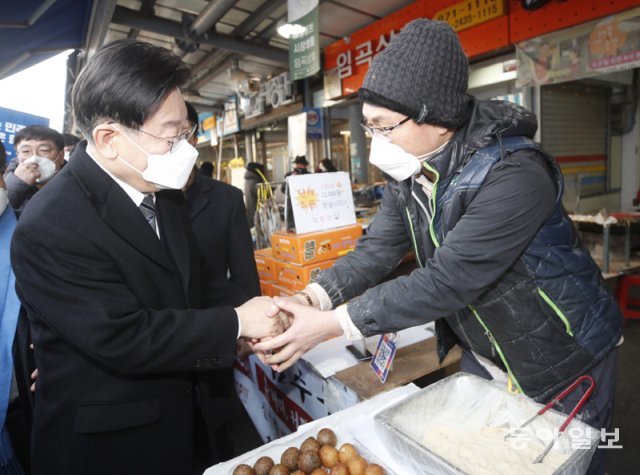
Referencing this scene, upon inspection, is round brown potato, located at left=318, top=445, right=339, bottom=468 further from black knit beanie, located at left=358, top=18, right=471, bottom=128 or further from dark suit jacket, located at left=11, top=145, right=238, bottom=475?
black knit beanie, located at left=358, top=18, right=471, bottom=128

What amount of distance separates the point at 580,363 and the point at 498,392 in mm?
300

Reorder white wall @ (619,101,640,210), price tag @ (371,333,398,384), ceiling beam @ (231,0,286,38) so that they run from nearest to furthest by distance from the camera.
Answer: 1. price tag @ (371,333,398,384)
2. ceiling beam @ (231,0,286,38)
3. white wall @ (619,101,640,210)

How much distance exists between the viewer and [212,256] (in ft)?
6.93

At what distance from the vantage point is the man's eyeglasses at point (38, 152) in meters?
3.17

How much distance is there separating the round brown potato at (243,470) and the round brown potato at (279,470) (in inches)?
2.2

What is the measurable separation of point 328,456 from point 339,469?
2.6 inches

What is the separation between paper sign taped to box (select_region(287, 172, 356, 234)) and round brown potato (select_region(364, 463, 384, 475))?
6.09ft

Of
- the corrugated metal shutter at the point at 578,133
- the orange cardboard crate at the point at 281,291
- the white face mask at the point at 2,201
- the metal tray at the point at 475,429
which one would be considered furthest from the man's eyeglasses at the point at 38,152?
the corrugated metal shutter at the point at 578,133

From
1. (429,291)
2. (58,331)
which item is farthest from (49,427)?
(429,291)

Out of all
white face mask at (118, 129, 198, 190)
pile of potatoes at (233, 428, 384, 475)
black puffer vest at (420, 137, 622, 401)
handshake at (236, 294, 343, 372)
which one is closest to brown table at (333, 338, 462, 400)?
handshake at (236, 294, 343, 372)

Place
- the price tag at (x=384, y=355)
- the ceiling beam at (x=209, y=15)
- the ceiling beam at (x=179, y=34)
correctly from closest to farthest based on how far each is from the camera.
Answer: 1. the price tag at (x=384, y=355)
2. the ceiling beam at (x=209, y=15)
3. the ceiling beam at (x=179, y=34)

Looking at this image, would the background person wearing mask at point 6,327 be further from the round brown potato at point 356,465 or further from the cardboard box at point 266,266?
the cardboard box at point 266,266

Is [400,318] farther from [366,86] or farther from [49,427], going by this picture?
[49,427]

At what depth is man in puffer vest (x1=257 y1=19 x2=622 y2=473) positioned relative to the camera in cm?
114
